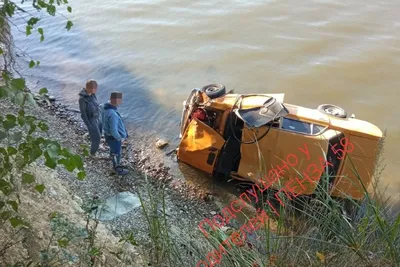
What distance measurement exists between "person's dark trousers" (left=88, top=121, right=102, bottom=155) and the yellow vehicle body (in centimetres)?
142

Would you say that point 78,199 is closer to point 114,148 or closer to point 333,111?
point 114,148

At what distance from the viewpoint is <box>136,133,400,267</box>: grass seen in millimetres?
2387

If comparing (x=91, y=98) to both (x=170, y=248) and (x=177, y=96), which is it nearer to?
(x=177, y=96)

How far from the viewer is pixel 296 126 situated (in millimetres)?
6340

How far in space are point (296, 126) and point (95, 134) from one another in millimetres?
3286

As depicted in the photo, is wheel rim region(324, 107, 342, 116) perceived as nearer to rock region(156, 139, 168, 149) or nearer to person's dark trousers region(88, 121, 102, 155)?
rock region(156, 139, 168, 149)

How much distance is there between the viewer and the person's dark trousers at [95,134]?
713cm

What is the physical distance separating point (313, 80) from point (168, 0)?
21.8 ft

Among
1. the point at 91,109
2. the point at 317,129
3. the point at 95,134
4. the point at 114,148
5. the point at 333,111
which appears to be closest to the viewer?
the point at 317,129

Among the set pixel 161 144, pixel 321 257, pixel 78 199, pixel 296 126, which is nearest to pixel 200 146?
pixel 296 126

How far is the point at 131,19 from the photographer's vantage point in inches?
546

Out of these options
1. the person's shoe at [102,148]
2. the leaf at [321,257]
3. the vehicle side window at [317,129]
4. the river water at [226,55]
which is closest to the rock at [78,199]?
the person's shoe at [102,148]

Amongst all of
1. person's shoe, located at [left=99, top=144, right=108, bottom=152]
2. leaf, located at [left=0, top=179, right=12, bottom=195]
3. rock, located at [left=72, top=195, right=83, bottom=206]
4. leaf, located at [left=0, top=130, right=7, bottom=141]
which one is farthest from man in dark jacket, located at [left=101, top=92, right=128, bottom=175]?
Result: leaf, located at [left=0, top=130, right=7, bottom=141]

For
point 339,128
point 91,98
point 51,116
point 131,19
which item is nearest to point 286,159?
point 339,128
